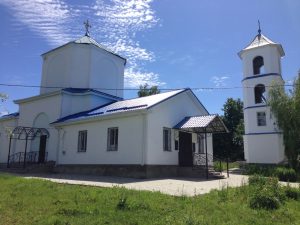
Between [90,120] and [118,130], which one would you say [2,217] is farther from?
[90,120]

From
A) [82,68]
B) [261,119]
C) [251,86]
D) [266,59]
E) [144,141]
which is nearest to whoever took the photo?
[144,141]

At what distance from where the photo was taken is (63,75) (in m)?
25.6

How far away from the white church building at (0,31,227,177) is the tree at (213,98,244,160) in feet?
69.3

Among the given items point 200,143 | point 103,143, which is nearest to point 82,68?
point 103,143

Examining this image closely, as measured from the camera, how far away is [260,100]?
27688 mm

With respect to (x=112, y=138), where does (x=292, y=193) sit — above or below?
below

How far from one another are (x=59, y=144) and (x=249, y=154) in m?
15.6

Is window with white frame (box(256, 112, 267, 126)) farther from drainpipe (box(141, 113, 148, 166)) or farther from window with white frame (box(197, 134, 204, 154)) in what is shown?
drainpipe (box(141, 113, 148, 166))

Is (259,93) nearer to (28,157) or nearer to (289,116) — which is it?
(289,116)

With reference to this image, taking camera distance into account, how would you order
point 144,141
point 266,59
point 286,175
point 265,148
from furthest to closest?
1. point 266,59
2. point 265,148
3. point 286,175
4. point 144,141

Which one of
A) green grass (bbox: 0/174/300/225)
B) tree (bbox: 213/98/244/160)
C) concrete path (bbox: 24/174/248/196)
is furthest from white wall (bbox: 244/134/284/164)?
tree (bbox: 213/98/244/160)

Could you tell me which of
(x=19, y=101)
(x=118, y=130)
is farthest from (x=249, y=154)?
(x=19, y=101)

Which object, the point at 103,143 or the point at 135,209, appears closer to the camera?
the point at 135,209

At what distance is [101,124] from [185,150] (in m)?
5.45
